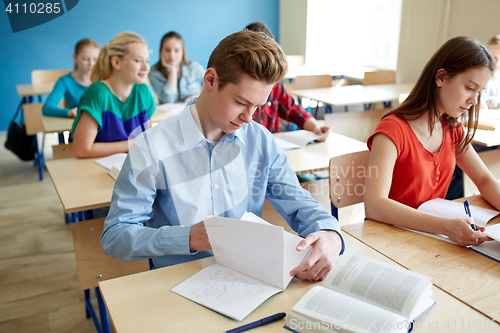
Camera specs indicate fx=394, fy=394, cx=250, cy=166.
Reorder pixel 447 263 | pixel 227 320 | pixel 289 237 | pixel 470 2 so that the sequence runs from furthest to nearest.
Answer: pixel 470 2 < pixel 447 263 < pixel 289 237 < pixel 227 320

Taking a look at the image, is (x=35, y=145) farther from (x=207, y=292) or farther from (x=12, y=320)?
(x=207, y=292)

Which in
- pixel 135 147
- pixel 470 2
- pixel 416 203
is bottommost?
pixel 416 203

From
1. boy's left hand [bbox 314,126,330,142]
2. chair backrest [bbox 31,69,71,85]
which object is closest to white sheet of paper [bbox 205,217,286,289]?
boy's left hand [bbox 314,126,330,142]

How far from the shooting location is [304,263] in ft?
2.78

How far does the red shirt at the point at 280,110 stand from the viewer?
2492 mm

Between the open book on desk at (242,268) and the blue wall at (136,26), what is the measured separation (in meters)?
3.70

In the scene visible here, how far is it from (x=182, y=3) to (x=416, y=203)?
4760mm

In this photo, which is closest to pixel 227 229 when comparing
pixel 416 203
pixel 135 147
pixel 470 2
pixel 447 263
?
pixel 135 147

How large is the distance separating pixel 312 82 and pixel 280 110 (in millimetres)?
1423

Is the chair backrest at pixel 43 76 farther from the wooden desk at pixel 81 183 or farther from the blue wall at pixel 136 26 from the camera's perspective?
the wooden desk at pixel 81 183

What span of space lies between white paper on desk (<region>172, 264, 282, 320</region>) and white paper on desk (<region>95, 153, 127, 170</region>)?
3.54 ft

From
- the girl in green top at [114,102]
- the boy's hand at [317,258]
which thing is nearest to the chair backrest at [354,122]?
the girl in green top at [114,102]

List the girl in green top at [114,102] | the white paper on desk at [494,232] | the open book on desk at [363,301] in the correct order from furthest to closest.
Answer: the girl in green top at [114,102], the white paper on desk at [494,232], the open book on desk at [363,301]

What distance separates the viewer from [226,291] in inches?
32.3
